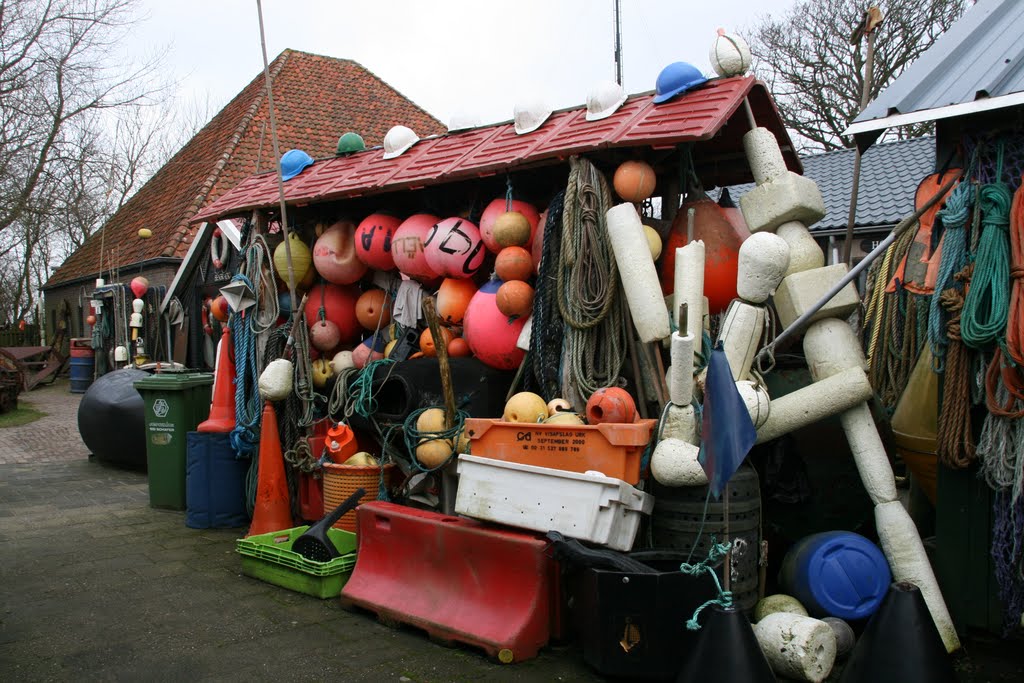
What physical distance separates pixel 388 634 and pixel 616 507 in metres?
1.53

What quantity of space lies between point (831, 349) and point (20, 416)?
15487 mm

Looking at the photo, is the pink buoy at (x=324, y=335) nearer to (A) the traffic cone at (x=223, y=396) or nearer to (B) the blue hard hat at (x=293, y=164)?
(A) the traffic cone at (x=223, y=396)

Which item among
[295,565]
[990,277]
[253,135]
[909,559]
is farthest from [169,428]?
[253,135]

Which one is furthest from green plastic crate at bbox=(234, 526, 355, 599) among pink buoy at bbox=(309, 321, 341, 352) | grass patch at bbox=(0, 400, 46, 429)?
grass patch at bbox=(0, 400, 46, 429)

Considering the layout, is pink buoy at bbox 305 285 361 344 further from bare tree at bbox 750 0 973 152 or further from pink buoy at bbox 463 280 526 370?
bare tree at bbox 750 0 973 152

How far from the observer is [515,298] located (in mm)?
5727

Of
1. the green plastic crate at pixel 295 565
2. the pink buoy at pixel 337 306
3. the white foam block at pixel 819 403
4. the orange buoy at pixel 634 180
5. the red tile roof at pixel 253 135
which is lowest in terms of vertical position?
the green plastic crate at pixel 295 565

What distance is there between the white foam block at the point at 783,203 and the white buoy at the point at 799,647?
232 cm

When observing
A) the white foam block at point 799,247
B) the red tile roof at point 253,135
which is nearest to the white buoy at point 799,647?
the white foam block at point 799,247

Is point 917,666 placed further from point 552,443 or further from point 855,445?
point 552,443

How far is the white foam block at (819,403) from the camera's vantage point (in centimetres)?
462

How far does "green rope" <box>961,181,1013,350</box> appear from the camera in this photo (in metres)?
4.17

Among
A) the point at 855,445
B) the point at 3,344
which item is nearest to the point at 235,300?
the point at 855,445

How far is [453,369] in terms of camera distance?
625 cm
